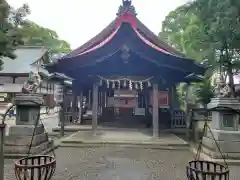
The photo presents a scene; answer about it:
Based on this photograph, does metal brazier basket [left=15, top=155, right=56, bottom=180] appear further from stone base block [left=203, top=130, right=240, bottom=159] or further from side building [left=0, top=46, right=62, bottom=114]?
side building [left=0, top=46, right=62, bottom=114]

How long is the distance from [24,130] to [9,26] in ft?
18.2

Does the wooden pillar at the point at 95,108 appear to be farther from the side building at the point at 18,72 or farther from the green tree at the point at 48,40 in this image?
the green tree at the point at 48,40

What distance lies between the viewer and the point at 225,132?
7871mm

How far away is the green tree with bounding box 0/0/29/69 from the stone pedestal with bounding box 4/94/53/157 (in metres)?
3.15

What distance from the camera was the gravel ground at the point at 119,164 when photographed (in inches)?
233

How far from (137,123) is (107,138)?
451cm

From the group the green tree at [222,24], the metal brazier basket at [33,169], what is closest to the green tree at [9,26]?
the metal brazier basket at [33,169]

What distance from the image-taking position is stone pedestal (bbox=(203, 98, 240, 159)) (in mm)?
7707

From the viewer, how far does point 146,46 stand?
1038 centimetres

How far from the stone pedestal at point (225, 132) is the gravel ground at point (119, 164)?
28.6 inches

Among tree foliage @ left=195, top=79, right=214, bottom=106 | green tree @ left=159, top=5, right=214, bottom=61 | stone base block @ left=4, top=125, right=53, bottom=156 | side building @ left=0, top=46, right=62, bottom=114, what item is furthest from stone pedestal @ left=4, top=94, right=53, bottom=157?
side building @ left=0, top=46, right=62, bottom=114

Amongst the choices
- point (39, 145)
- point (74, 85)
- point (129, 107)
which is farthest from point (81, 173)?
point (74, 85)

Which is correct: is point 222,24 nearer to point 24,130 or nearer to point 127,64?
point 127,64

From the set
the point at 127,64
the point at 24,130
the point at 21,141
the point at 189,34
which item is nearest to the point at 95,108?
the point at 127,64
